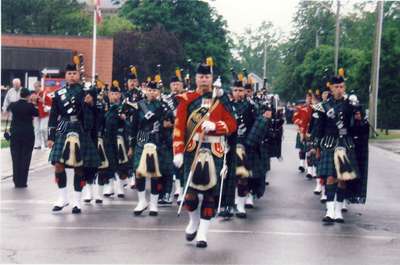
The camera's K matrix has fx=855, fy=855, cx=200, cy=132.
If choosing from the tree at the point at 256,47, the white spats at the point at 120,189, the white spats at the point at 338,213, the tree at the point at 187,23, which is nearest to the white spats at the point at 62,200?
the white spats at the point at 120,189

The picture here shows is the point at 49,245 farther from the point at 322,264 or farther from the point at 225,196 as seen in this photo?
the point at 322,264

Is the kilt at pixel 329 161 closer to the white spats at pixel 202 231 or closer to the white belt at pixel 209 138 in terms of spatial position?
the white belt at pixel 209 138

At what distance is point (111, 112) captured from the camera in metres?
14.1

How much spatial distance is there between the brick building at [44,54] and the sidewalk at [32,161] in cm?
2331

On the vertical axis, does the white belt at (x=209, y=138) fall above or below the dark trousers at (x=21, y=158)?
above

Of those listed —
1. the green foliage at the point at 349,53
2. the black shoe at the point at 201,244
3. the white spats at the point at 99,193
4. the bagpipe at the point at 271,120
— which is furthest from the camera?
the green foliage at the point at 349,53

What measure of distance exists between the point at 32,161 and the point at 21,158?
220 inches

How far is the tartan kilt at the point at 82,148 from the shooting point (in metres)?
11.9

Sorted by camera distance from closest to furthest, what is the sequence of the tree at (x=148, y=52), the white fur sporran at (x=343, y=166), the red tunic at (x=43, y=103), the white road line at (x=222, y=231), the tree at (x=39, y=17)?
the white road line at (x=222, y=231) → the white fur sporran at (x=343, y=166) → the red tunic at (x=43, y=103) → the tree at (x=148, y=52) → the tree at (x=39, y=17)

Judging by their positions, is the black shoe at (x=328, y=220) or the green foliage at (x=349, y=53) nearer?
the black shoe at (x=328, y=220)

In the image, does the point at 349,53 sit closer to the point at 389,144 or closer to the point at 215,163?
the point at 389,144

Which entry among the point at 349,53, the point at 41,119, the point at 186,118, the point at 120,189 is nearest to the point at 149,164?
the point at 186,118

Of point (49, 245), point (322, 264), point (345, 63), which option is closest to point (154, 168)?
point (49, 245)

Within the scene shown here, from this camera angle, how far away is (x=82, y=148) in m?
12.0
